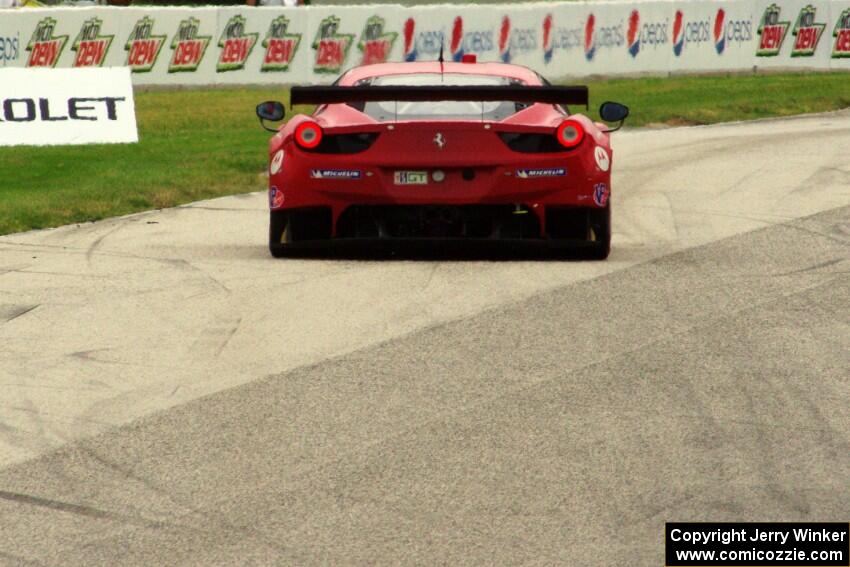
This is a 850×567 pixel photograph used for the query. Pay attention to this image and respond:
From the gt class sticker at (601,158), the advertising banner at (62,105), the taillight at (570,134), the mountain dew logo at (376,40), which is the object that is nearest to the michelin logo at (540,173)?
the taillight at (570,134)

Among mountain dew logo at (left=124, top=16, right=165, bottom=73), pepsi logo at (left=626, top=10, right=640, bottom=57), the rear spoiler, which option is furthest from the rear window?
pepsi logo at (left=626, top=10, right=640, bottom=57)

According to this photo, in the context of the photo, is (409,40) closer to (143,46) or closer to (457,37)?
(457,37)

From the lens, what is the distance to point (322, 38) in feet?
113

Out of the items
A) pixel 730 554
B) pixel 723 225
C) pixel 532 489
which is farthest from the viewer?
pixel 723 225

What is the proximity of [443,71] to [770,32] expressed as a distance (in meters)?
26.6

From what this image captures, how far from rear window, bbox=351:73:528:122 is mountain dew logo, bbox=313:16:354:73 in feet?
77.9

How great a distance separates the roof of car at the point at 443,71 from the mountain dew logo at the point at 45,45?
2373cm

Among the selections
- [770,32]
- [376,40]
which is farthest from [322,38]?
[770,32]

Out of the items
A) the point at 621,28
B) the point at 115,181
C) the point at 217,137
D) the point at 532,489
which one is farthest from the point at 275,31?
the point at 532,489

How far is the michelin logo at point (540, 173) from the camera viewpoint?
993cm

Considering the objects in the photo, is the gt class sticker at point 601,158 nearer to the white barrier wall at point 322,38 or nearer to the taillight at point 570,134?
the taillight at point 570,134

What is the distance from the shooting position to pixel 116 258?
10.8m

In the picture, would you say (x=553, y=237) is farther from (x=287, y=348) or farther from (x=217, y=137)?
(x=217, y=137)

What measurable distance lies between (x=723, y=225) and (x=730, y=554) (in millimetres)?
7704
